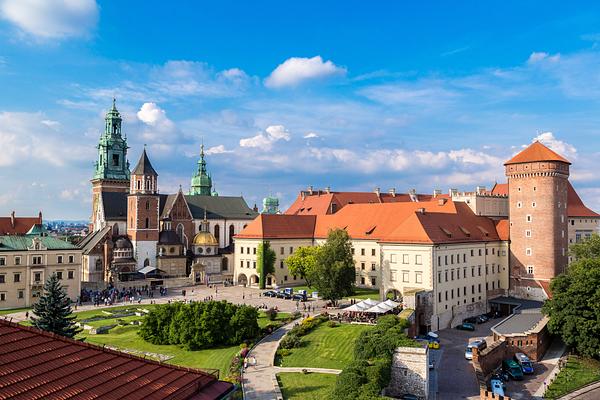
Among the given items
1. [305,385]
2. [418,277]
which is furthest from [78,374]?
[418,277]

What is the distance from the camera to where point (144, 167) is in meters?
84.9

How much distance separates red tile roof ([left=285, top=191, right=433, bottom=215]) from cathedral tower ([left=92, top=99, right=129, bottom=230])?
31655 mm

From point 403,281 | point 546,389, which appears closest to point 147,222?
point 403,281

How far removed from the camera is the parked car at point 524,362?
141ft

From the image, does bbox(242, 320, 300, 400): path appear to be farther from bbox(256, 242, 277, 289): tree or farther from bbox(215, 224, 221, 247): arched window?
bbox(215, 224, 221, 247): arched window

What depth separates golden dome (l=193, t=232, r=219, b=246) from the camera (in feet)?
293

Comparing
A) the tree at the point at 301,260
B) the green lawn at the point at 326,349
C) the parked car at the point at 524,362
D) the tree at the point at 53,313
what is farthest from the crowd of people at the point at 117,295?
the parked car at the point at 524,362

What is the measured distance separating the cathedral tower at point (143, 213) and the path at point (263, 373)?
43362 mm

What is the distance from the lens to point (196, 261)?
284 ft

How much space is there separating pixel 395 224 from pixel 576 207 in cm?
2817

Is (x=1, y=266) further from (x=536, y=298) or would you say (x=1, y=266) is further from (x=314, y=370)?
(x=536, y=298)

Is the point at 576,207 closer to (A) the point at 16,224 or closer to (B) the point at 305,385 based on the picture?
(B) the point at 305,385

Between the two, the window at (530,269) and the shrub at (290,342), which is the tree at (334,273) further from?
Answer: the window at (530,269)

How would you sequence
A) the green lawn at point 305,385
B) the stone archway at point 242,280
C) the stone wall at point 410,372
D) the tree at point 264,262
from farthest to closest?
the stone archway at point 242,280
the tree at point 264,262
the stone wall at point 410,372
the green lawn at point 305,385
